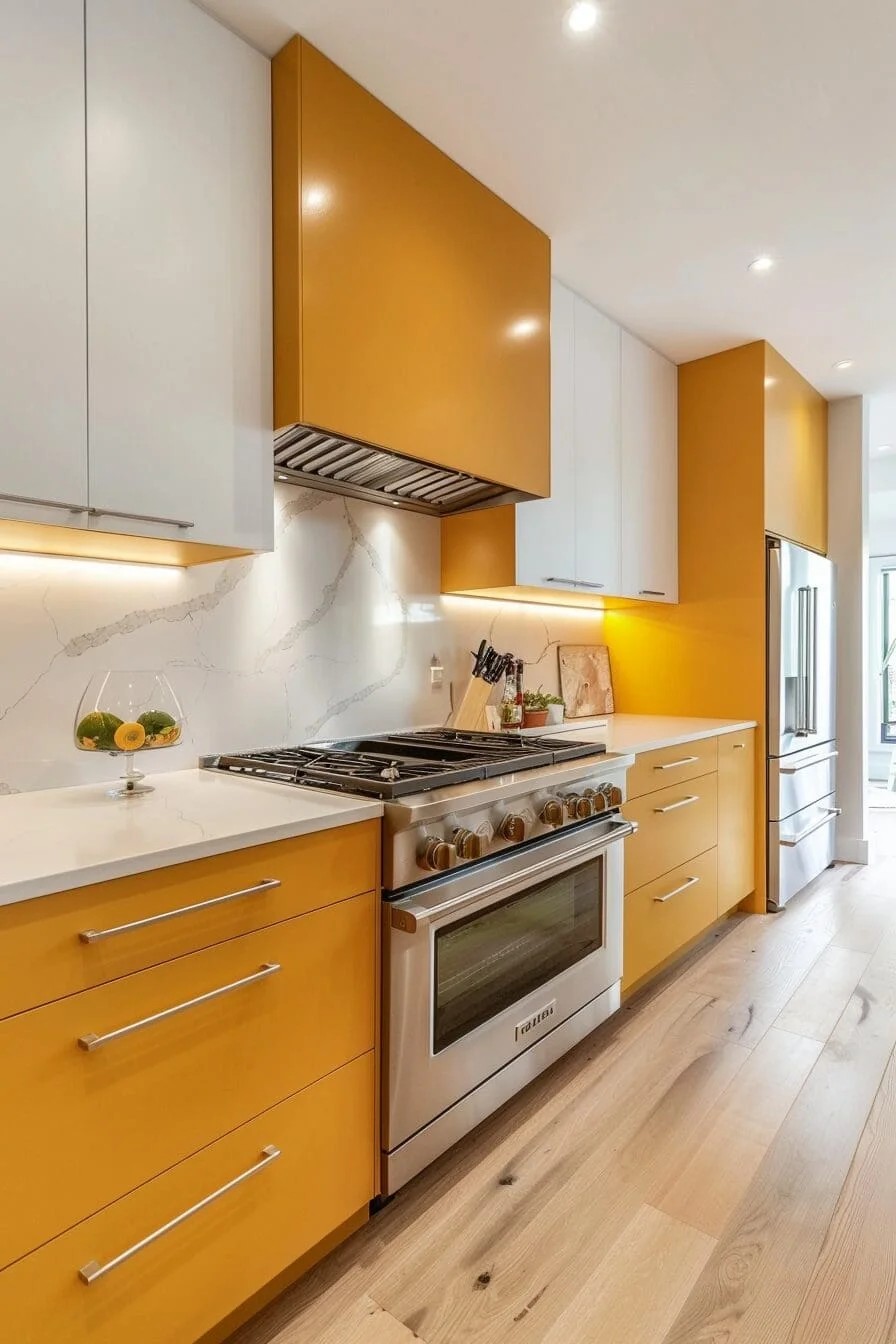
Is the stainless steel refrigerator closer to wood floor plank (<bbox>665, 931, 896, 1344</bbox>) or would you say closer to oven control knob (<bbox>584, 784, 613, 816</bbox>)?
wood floor plank (<bbox>665, 931, 896, 1344</bbox>)

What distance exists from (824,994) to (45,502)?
9.03 feet

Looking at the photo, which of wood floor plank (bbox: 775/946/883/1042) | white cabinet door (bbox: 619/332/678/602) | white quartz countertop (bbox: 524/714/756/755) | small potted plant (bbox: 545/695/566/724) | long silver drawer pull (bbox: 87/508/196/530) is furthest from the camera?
white cabinet door (bbox: 619/332/678/602)

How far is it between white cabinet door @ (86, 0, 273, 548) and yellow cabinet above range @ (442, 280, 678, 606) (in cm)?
103

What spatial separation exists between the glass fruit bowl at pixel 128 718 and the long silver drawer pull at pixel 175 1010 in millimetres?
528

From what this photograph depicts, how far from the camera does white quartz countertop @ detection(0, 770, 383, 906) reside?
1.01 meters

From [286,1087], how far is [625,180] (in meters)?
2.48

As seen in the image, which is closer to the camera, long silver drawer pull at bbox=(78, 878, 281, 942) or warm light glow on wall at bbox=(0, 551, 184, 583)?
long silver drawer pull at bbox=(78, 878, 281, 942)

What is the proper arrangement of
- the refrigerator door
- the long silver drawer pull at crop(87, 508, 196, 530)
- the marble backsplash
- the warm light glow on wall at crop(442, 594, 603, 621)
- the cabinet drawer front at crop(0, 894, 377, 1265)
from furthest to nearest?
the refrigerator door → the warm light glow on wall at crop(442, 594, 603, 621) → the marble backsplash → the long silver drawer pull at crop(87, 508, 196, 530) → the cabinet drawer front at crop(0, 894, 377, 1265)

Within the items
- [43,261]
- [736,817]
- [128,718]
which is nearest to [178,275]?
[43,261]

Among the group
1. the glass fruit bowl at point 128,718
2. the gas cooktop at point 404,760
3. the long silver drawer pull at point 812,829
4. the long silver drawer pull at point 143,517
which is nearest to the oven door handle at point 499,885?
the gas cooktop at point 404,760

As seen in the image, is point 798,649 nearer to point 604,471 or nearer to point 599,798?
point 604,471

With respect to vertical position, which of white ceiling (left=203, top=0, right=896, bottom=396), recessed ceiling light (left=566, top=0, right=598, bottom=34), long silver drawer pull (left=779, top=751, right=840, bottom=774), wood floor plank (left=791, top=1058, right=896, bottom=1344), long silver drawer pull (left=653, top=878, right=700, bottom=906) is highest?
white ceiling (left=203, top=0, right=896, bottom=396)

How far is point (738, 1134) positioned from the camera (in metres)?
1.79

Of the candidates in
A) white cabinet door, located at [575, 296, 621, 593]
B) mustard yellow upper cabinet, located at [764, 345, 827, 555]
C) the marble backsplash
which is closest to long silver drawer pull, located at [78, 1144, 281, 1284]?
the marble backsplash
